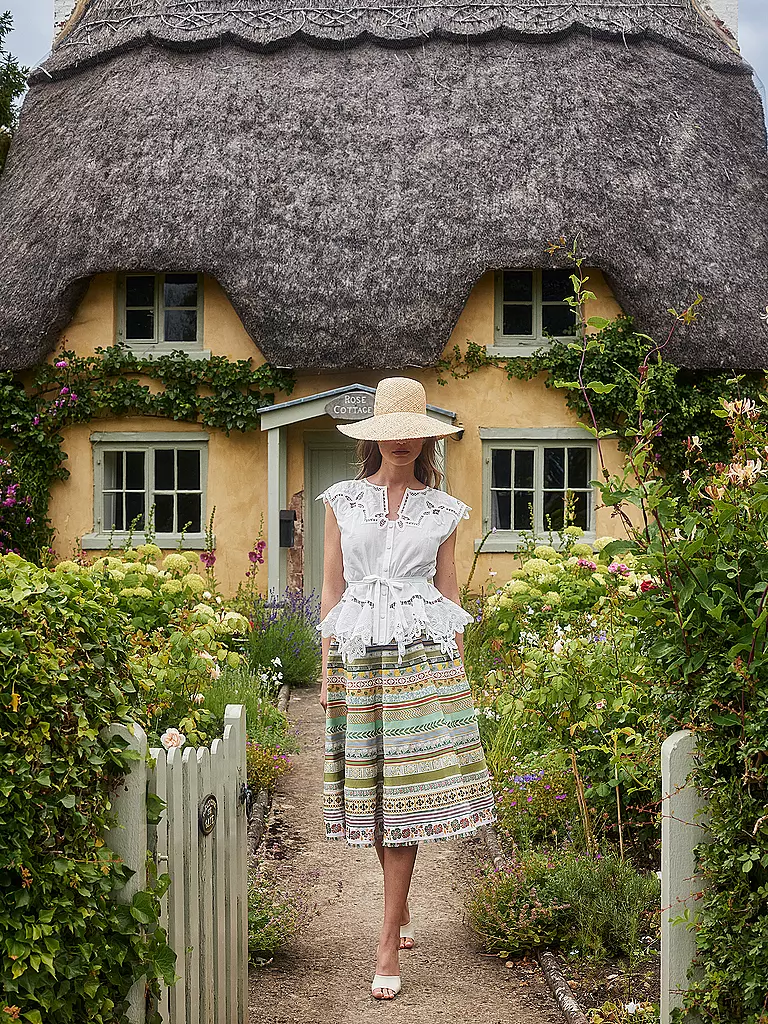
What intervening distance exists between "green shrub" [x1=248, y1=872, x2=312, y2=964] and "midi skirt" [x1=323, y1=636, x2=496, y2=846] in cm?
58

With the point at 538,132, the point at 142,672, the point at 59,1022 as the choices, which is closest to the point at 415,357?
the point at 538,132

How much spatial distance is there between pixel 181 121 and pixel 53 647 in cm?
1046

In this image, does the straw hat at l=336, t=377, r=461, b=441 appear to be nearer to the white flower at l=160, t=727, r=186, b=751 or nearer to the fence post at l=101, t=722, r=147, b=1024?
the white flower at l=160, t=727, r=186, b=751

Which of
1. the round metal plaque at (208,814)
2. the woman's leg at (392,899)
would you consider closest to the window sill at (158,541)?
the woman's leg at (392,899)

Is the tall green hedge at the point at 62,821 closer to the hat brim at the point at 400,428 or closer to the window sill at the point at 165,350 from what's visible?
the hat brim at the point at 400,428

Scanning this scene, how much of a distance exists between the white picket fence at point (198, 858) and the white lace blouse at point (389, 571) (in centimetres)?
50

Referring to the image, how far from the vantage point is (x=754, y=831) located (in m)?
2.32

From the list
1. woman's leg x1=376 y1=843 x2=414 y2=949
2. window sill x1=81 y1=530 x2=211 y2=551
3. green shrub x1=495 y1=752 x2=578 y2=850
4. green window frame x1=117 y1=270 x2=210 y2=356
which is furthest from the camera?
green window frame x1=117 y1=270 x2=210 y2=356

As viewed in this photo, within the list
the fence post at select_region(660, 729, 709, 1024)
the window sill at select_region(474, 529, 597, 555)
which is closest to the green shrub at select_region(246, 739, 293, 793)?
the fence post at select_region(660, 729, 709, 1024)

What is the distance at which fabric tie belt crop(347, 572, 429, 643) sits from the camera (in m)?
3.64

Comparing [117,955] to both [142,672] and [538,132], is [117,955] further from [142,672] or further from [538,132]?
[538,132]

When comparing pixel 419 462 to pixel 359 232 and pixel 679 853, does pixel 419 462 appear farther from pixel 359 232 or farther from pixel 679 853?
pixel 359 232

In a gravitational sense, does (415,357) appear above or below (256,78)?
below

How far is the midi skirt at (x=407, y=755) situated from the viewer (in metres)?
3.61
